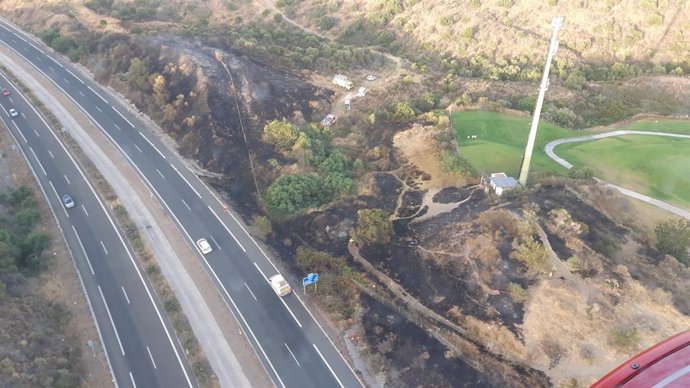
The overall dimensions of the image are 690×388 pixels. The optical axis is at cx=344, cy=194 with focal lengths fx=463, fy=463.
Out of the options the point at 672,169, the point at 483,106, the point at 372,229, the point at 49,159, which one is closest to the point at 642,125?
the point at 672,169

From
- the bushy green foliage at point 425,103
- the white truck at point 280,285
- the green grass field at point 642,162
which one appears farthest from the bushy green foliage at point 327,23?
the white truck at point 280,285

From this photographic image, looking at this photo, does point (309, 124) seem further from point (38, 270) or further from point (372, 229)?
point (38, 270)

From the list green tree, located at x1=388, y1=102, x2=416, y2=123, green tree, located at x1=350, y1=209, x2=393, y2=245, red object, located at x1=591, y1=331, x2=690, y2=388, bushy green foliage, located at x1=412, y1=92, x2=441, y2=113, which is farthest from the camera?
bushy green foliage, located at x1=412, y1=92, x2=441, y2=113

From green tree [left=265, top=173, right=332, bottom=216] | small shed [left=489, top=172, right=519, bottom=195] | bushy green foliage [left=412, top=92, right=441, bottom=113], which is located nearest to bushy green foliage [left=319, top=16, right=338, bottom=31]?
bushy green foliage [left=412, top=92, right=441, bottom=113]

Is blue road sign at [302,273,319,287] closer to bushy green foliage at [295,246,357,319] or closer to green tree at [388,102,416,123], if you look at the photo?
bushy green foliage at [295,246,357,319]

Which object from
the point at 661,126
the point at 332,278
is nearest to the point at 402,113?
the point at 332,278

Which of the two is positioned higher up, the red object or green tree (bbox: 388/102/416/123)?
the red object

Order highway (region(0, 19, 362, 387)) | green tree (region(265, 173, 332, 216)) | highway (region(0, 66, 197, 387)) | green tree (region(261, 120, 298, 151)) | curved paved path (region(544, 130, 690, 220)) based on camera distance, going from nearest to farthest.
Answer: highway (region(0, 66, 197, 387)), highway (region(0, 19, 362, 387)), curved paved path (region(544, 130, 690, 220)), green tree (region(265, 173, 332, 216)), green tree (region(261, 120, 298, 151))

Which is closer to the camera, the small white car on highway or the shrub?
the shrub
